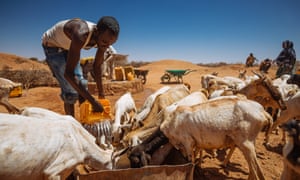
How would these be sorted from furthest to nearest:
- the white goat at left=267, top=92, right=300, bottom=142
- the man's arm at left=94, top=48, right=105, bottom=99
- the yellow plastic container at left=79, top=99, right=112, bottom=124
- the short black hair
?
the white goat at left=267, top=92, right=300, bottom=142
the man's arm at left=94, top=48, right=105, bottom=99
the yellow plastic container at left=79, top=99, right=112, bottom=124
the short black hair

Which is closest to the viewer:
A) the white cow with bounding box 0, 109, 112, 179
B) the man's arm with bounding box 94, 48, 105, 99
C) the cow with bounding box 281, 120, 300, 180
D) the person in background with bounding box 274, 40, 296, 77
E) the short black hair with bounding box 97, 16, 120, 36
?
the cow with bounding box 281, 120, 300, 180

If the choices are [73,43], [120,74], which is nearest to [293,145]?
[73,43]

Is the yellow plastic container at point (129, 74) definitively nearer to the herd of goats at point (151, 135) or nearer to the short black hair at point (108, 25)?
the herd of goats at point (151, 135)

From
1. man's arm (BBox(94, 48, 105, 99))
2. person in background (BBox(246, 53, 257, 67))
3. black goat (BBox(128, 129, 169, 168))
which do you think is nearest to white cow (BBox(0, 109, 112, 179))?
black goat (BBox(128, 129, 169, 168))

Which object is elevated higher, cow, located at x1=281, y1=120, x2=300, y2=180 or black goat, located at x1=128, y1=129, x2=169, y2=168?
cow, located at x1=281, y1=120, x2=300, y2=180

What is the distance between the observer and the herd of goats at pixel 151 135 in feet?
6.48

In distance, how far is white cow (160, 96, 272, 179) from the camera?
3.16 m

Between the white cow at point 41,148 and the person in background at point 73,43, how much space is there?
929mm

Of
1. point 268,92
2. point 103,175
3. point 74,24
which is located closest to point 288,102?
point 268,92

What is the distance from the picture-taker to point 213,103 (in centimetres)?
336

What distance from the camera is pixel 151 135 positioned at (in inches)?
138

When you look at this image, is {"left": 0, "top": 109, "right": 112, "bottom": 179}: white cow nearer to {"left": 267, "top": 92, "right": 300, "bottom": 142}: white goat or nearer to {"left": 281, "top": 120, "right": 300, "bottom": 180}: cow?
{"left": 281, "top": 120, "right": 300, "bottom": 180}: cow

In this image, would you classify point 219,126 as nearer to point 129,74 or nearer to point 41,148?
point 41,148

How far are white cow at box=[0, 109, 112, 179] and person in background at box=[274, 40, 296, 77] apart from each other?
11.3 meters
